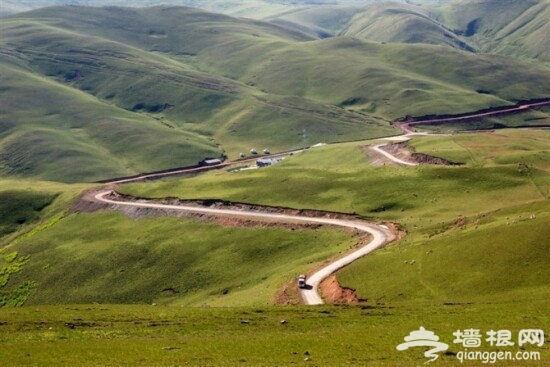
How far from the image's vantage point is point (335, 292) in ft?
236

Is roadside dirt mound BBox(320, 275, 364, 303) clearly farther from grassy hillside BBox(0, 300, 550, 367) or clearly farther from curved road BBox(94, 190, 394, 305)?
grassy hillside BBox(0, 300, 550, 367)

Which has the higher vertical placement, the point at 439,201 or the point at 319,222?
the point at 439,201

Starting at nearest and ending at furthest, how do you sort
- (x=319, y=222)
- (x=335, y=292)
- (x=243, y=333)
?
(x=243, y=333) → (x=335, y=292) → (x=319, y=222)

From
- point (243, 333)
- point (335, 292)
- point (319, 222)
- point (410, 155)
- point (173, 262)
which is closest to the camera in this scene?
point (243, 333)

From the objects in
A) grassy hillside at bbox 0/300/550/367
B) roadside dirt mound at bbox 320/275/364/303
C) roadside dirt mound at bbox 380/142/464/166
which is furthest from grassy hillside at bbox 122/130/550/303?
grassy hillside at bbox 0/300/550/367

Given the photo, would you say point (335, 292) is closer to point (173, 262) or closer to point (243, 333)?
point (243, 333)

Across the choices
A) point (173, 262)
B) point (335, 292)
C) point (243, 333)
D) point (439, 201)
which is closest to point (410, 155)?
point (439, 201)

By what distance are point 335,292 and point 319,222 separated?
3185cm

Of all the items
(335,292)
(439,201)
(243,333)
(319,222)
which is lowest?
(319,222)

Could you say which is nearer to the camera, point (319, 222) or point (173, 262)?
point (173, 262)

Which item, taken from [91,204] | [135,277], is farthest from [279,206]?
[91,204]

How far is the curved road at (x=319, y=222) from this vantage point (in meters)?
75.5

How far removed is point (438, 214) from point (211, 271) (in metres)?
40.3

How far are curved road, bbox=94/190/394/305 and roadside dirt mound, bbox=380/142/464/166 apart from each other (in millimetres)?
46228
